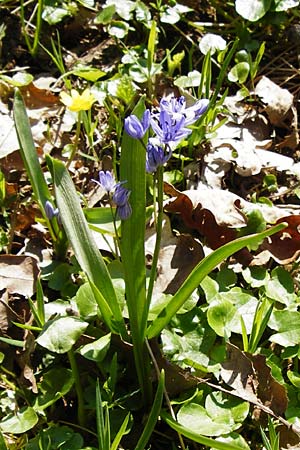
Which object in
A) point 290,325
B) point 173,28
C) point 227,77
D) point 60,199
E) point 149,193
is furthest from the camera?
point 173,28

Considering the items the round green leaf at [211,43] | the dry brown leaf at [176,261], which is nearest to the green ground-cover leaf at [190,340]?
the dry brown leaf at [176,261]

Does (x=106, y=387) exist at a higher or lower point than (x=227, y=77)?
lower

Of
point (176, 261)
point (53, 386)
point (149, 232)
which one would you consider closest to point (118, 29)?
point (149, 232)

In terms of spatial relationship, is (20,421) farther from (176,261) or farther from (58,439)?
(176,261)

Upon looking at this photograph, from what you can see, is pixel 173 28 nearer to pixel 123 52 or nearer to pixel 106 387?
pixel 123 52

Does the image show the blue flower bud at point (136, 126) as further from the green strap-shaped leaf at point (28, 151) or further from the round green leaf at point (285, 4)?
the round green leaf at point (285, 4)

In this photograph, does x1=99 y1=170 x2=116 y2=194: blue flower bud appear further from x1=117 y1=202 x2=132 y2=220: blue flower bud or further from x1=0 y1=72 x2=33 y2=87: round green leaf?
x1=0 y1=72 x2=33 y2=87: round green leaf

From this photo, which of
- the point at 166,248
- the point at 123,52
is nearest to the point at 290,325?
the point at 166,248
